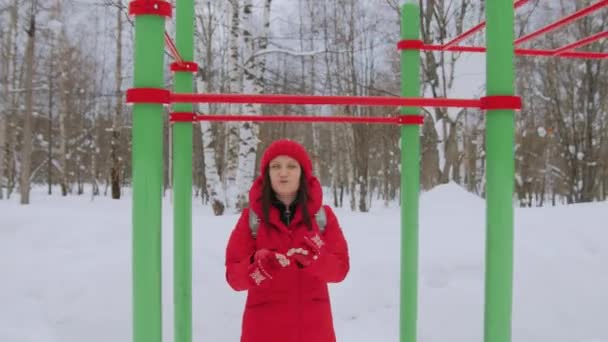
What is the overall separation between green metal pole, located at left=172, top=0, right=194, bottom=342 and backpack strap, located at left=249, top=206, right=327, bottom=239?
0.74m

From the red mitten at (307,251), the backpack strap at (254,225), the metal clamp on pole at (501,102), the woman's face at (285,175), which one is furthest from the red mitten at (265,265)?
the metal clamp on pole at (501,102)

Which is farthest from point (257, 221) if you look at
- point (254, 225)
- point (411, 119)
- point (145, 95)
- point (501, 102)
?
point (411, 119)

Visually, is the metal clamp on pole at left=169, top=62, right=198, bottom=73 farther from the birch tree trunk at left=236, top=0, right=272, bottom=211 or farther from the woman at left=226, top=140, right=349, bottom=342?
the birch tree trunk at left=236, top=0, right=272, bottom=211

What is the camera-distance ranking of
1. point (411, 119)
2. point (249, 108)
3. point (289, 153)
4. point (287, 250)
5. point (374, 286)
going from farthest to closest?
point (249, 108), point (374, 286), point (411, 119), point (289, 153), point (287, 250)

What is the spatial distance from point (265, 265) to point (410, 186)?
1.16 metres

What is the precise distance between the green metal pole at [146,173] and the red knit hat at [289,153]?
1.49 feet

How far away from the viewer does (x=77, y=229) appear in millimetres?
6012

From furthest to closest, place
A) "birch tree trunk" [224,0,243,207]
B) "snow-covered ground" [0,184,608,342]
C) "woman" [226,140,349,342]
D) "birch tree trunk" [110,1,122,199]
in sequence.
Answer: "birch tree trunk" [110,1,122,199], "birch tree trunk" [224,0,243,207], "snow-covered ground" [0,184,608,342], "woman" [226,140,349,342]

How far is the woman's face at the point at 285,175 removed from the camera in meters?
1.79

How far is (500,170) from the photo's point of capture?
1641 millimetres

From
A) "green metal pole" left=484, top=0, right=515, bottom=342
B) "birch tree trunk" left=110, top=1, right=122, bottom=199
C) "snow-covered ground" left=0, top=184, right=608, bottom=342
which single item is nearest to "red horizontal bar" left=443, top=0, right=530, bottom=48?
"green metal pole" left=484, top=0, right=515, bottom=342

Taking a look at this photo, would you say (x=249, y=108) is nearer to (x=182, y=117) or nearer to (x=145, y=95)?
(x=182, y=117)

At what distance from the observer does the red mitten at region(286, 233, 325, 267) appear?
1.57 m

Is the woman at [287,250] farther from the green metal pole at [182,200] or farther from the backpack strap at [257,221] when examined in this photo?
the green metal pole at [182,200]
